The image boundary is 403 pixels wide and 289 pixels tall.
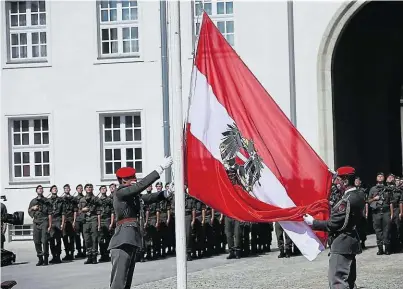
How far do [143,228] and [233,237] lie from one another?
1.82 meters

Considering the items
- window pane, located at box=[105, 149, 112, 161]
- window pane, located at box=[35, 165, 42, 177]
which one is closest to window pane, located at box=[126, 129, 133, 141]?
window pane, located at box=[105, 149, 112, 161]

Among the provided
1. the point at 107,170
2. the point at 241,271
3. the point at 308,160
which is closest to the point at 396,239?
the point at 241,271

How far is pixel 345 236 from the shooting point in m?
11.5

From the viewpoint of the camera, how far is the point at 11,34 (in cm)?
2761

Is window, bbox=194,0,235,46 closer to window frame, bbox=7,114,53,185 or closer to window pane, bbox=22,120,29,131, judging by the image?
window frame, bbox=7,114,53,185

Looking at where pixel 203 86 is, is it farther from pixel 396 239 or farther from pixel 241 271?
pixel 396 239

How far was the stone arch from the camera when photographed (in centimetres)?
2508

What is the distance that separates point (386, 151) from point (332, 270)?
21736mm

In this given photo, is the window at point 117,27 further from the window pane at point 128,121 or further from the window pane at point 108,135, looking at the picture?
the window pane at point 108,135

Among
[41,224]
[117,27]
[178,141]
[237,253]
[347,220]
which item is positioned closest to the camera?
[178,141]

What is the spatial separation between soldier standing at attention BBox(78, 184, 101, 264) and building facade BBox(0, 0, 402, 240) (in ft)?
16.3

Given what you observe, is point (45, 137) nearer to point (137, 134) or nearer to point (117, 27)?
point (137, 134)

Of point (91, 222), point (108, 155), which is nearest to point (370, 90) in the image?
point (108, 155)

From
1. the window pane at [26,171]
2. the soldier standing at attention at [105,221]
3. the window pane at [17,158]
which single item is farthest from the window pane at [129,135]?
the soldier standing at attention at [105,221]
